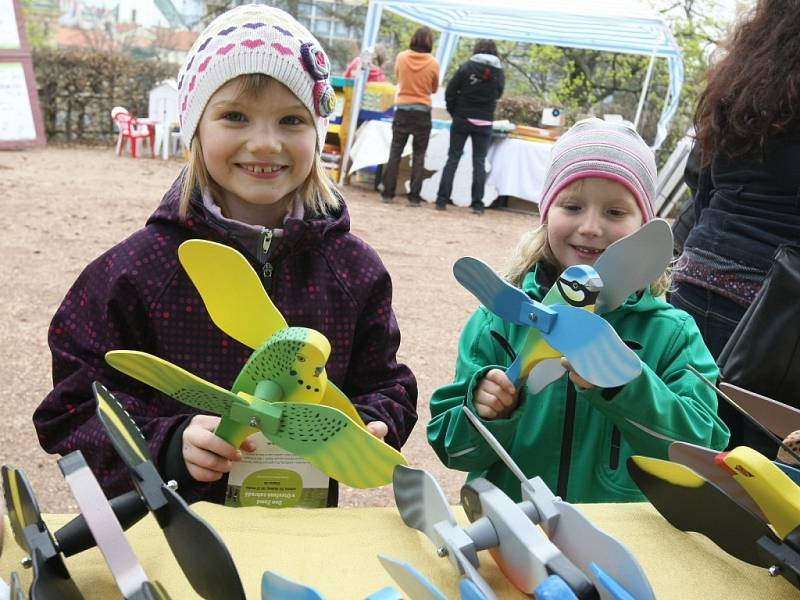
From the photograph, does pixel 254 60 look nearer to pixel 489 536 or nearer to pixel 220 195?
pixel 220 195

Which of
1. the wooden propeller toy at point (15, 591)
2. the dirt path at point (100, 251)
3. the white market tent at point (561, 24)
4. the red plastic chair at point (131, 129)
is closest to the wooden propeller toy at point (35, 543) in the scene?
the wooden propeller toy at point (15, 591)

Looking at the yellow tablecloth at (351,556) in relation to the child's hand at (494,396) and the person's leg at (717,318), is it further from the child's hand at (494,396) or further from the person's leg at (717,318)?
the person's leg at (717,318)

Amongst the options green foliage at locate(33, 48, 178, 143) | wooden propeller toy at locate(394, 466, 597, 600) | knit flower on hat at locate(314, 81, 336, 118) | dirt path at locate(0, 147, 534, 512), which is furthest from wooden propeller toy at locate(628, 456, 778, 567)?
green foliage at locate(33, 48, 178, 143)

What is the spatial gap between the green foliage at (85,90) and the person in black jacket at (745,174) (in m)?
9.60

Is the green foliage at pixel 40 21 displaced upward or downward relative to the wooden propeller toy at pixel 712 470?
downward

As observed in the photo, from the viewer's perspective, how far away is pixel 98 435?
110 cm

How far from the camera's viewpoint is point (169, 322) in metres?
1.18

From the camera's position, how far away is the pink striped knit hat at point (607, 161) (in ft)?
4.13

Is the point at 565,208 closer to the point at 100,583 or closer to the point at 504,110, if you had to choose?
the point at 100,583

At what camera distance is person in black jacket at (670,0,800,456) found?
1626mm

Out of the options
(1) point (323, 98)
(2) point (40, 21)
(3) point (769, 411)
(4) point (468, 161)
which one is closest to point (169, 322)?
(1) point (323, 98)

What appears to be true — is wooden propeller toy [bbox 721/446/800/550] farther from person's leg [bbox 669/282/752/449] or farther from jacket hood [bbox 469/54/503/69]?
jacket hood [bbox 469/54/503/69]

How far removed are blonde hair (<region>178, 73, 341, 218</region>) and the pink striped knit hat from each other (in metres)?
0.36

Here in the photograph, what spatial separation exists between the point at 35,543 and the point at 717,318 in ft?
4.75
